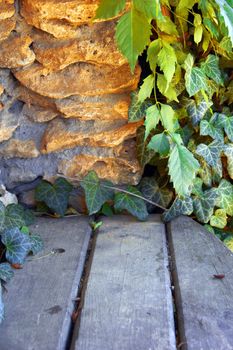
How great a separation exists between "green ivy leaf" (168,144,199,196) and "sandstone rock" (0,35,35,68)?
0.49 metres

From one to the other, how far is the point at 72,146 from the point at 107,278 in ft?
1.84

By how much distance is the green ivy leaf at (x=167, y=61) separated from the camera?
5.05 feet

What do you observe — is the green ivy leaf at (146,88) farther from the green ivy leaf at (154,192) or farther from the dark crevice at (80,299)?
the dark crevice at (80,299)

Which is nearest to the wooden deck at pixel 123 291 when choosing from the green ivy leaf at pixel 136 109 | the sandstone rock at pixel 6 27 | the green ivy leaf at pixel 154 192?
the green ivy leaf at pixel 154 192

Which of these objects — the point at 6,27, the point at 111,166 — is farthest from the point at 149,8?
the point at 111,166

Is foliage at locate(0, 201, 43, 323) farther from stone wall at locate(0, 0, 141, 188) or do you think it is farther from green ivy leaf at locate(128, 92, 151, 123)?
green ivy leaf at locate(128, 92, 151, 123)

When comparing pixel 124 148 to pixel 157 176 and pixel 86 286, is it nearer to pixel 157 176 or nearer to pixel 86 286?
pixel 157 176

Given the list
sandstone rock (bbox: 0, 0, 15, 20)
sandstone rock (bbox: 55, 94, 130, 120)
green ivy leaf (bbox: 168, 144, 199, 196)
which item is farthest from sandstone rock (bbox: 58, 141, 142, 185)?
sandstone rock (bbox: 0, 0, 15, 20)

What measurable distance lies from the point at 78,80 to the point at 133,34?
28 cm

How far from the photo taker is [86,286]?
4.19ft

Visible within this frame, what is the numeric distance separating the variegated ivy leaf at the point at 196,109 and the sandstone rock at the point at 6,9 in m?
0.58

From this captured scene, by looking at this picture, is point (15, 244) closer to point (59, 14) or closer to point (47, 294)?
point (47, 294)

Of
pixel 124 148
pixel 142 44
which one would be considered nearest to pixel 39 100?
pixel 124 148


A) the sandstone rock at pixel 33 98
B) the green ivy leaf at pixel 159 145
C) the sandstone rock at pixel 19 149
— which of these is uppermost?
the sandstone rock at pixel 33 98
